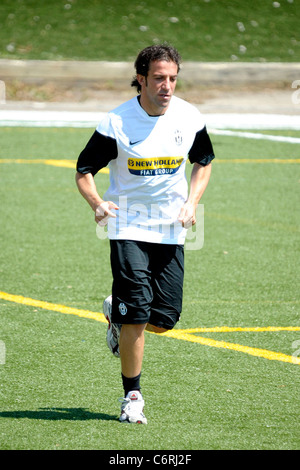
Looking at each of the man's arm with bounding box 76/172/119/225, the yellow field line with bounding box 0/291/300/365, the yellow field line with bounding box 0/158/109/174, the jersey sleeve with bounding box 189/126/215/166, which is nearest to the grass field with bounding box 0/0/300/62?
the yellow field line with bounding box 0/158/109/174

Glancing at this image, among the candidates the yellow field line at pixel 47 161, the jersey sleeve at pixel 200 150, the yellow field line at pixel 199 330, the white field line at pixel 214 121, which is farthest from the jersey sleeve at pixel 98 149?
the white field line at pixel 214 121

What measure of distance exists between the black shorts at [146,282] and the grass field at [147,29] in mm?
25849

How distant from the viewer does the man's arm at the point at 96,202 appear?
14.8 ft

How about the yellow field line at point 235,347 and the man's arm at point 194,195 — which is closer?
the man's arm at point 194,195

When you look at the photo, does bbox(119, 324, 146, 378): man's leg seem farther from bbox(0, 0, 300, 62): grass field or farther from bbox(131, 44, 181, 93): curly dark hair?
bbox(0, 0, 300, 62): grass field

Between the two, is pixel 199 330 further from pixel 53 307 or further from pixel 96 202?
pixel 96 202

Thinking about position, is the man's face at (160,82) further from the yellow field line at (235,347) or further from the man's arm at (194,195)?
the yellow field line at (235,347)

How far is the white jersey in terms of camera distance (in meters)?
4.71

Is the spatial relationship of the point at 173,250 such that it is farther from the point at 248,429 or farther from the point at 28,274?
the point at 28,274

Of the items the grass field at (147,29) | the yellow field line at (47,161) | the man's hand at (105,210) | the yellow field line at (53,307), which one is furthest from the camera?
the grass field at (147,29)

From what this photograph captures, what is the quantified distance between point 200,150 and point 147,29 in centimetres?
2901

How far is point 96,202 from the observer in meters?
4.59

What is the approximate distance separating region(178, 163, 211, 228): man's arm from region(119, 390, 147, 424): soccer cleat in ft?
3.29
